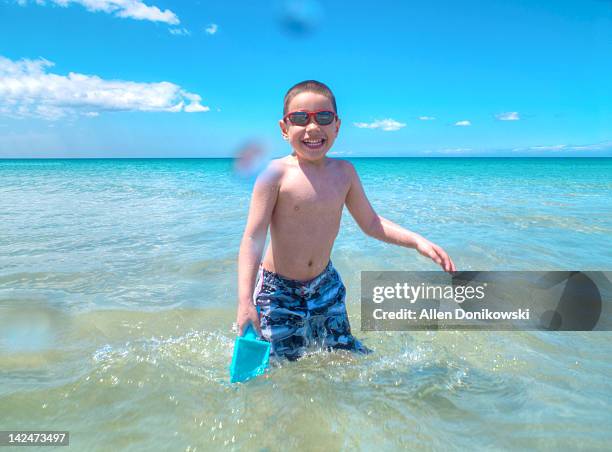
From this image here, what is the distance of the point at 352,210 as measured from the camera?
7.68ft

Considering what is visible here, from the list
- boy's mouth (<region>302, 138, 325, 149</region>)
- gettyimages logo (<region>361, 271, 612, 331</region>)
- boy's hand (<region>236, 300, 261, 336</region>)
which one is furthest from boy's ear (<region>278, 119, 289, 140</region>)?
gettyimages logo (<region>361, 271, 612, 331</region>)

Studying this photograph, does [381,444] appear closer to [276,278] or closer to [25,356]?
[276,278]

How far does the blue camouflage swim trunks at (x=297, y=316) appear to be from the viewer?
2180mm

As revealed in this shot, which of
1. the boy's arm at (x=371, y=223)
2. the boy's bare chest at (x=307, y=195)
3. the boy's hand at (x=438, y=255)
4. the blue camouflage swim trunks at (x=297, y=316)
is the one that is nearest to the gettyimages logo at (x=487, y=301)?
the blue camouflage swim trunks at (x=297, y=316)

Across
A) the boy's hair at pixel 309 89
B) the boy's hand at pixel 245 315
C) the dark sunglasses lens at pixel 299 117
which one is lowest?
the boy's hand at pixel 245 315

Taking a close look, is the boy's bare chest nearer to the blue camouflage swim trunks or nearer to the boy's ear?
the boy's ear

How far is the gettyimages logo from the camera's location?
3064mm

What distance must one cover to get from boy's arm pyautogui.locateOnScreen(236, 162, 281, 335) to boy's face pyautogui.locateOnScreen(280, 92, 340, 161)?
16cm

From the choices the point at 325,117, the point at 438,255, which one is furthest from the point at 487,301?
the point at 325,117

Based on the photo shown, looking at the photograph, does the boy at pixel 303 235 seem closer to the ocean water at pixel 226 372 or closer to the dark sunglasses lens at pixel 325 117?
the dark sunglasses lens at pixel 325 117

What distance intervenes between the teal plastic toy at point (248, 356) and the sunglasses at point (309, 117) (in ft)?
3.18

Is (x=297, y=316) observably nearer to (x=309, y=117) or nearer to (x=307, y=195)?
(x=307, y=195)

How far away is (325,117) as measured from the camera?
199 cm

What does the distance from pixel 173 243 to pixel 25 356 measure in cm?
304
